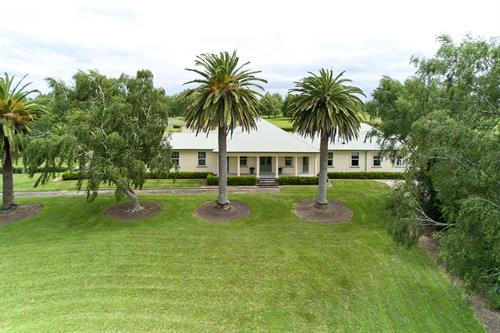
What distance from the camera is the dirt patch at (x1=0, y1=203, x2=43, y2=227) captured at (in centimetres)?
2033

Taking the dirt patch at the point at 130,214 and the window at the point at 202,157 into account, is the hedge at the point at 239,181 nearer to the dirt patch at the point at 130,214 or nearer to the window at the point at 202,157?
the window at the point at 202,157

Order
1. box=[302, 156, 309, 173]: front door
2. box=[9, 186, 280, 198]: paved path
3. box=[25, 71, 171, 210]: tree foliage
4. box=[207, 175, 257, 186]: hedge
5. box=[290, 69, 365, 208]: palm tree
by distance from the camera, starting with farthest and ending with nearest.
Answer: box=[302, 156, 309, 173]: front door, box=[207, 175, 257, 186]: hedge, box=[9, 186, 280, 198]: paved path, box=[290, 69, 365, 208]: palm tree, box=[25, 71, 171, 210]: tree foliage

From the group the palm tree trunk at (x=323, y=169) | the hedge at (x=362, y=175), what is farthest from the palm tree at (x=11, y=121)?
the hedge at (x=362, y=175)

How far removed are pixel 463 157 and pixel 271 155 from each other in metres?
21.0

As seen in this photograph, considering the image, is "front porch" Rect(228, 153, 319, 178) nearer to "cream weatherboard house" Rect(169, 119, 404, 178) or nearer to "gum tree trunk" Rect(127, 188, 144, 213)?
"cream weatherboard house" Rect(169, 119, 404, 178)

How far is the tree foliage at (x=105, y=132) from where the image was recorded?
17.8 metres

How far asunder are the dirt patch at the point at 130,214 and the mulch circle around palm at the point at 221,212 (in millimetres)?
3227

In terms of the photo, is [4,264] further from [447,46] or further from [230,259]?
[447,46]

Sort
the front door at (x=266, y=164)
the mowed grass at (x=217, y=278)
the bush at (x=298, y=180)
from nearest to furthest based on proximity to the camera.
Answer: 1. the mowed grass at (x=217, y=278)
2. the bush at (x=298, y=180)
3. the front door at (x=266, y=164)

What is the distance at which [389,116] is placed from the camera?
819 inches

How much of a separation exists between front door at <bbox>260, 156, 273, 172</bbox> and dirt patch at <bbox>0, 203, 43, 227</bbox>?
19.2 m

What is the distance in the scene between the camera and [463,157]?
A: 8.19 metres

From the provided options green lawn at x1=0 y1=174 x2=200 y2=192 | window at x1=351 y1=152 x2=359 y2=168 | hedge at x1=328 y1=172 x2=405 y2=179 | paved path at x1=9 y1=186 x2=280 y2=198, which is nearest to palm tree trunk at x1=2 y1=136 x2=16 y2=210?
paved path at x1=9 y1=186 x2=280 y2=198

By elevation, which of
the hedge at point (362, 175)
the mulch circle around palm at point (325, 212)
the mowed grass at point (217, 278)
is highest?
the hedge at point (362, 175)
